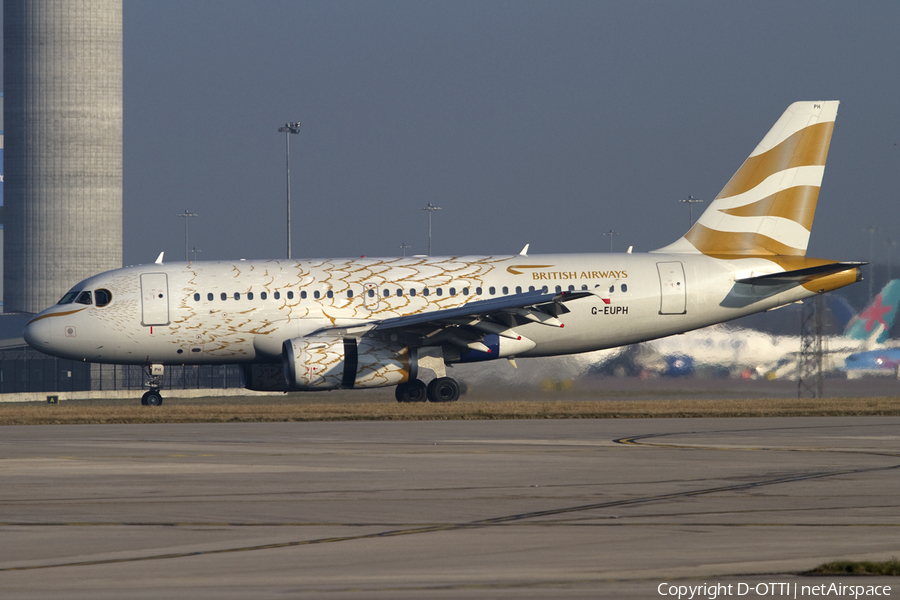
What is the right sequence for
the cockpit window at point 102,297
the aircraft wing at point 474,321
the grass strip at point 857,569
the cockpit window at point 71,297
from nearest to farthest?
the grass strip at point 857,569 < the aircraft wing at point 474,321 < the cockpit window at point 102,297 < the cockpit window at point 71,297

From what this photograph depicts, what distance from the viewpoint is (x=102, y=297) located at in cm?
3039

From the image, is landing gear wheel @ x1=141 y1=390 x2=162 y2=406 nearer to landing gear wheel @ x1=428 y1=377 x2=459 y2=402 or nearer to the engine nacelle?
the engine nacelle

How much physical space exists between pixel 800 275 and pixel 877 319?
6024mm

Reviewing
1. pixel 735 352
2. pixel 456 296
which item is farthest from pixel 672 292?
pixel 456 296

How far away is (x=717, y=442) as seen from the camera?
58.6 ft

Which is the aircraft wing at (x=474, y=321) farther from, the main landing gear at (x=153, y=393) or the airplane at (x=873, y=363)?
the airplane at (x=873, y=363)

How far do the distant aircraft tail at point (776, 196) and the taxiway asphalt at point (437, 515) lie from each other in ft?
44.1

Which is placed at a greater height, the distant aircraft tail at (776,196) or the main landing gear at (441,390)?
the distant aircraft tail at (776,196)

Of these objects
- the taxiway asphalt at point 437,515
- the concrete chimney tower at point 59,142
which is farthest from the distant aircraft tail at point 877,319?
the concrete chimney tower at point 59,142

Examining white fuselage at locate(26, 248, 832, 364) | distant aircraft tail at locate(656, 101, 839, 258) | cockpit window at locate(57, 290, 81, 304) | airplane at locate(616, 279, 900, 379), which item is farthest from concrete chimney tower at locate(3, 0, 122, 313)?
distant aircraft tail at locate(656, 101, 839, 258)

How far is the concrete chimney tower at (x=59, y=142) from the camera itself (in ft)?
287

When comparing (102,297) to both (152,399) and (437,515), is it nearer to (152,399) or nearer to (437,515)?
(152,399)

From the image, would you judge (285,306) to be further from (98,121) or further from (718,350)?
(98,121)

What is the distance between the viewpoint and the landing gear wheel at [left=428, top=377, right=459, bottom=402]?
29719 millimetres
